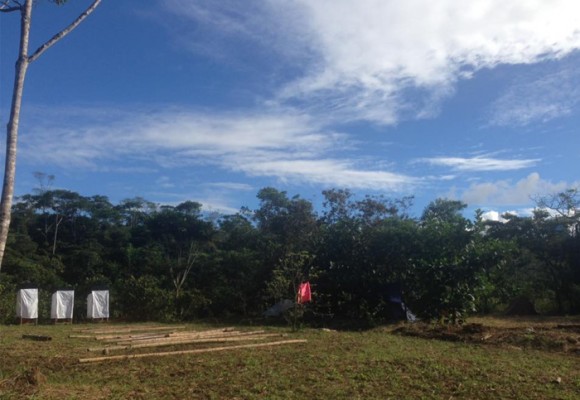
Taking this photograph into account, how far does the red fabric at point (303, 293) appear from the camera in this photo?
1662 centimetres

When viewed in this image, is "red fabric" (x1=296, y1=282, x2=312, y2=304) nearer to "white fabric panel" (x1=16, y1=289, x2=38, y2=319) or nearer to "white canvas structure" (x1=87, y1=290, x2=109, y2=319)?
"white canvas structure" (x1=87, y1=290, x2=109, y2=319)

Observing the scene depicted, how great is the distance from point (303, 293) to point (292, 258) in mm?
1163

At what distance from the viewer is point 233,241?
28797 mm

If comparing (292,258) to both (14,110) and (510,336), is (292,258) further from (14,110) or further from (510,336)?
(14,110)

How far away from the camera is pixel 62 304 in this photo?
21.4 m

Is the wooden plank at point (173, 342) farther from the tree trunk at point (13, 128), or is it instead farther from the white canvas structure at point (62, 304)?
the white canvas structure at point (62, 304)

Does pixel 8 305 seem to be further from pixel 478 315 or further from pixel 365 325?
pixel 478 315

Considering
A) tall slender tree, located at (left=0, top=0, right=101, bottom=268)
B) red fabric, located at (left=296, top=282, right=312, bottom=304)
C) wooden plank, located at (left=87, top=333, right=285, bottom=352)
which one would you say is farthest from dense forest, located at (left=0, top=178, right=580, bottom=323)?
tall slender tree, located at (left=0, top=0, right=101, bottom=268)

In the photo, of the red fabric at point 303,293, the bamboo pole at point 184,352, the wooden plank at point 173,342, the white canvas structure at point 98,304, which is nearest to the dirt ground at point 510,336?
the red fabric at point 303,293

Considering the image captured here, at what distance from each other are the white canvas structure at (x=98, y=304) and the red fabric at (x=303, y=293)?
30.4 ft

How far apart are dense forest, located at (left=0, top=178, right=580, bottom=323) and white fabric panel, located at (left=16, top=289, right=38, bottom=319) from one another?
504 mm

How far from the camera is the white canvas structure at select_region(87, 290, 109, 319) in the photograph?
21641 mm

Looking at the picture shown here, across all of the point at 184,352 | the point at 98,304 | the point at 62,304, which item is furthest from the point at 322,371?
the point at 62,304

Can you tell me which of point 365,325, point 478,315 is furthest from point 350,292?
point 478,315
